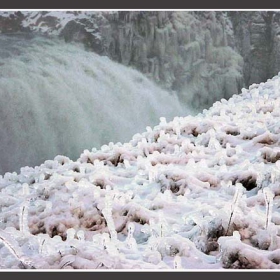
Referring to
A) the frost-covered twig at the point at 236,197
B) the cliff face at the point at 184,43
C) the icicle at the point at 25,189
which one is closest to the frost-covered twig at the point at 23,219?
the icicle at the point at 25,189

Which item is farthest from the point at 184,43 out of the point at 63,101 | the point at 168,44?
the point at 63,101

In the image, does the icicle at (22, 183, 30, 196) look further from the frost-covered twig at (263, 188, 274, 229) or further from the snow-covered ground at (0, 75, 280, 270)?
the frost-covered twig at (263, 188, 274, 229)

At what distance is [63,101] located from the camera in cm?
308

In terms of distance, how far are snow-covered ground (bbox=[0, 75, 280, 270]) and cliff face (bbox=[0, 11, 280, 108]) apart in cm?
31

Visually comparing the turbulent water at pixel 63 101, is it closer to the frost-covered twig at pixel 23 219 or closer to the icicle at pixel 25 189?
the icicle at pixel 25 189

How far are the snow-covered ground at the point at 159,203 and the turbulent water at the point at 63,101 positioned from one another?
0.10 metres

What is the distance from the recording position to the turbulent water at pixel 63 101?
298cm

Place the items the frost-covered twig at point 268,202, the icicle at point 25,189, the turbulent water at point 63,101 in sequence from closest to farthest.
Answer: the frost-covered twig at point 268,202
the icicle at point 25,189
the turbulent water at point 63,101

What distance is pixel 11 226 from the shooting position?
253 centimetres

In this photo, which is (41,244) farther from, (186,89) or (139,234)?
(186,89)

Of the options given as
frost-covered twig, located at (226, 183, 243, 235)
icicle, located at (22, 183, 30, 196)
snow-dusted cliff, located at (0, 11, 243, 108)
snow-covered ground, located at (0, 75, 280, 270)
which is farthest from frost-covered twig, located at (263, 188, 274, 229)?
icicle, located at (22, 183, 30, 196)

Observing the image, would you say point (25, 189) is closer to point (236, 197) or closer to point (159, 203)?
point (159, 203)

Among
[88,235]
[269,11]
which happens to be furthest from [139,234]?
[269,11]

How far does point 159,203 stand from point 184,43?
3.90ft
